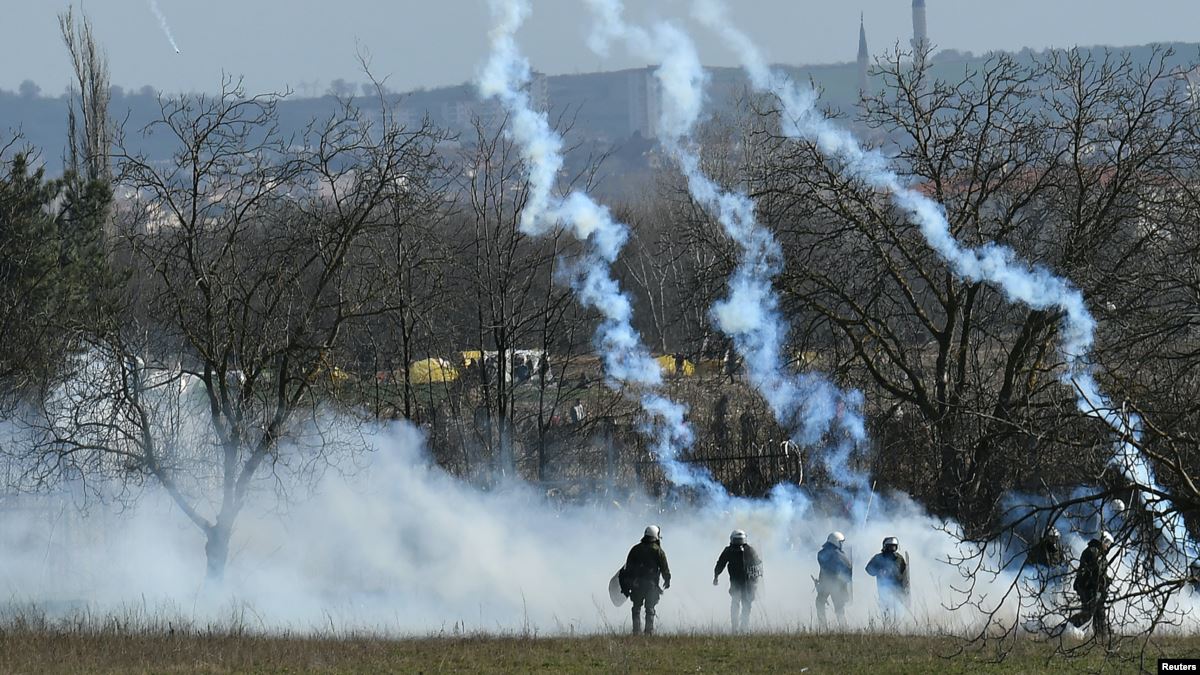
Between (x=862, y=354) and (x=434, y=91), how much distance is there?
43.3 m

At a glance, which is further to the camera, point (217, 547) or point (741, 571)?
point (217, 547)

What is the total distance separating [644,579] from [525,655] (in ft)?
9.08

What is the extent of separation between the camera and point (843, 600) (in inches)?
755

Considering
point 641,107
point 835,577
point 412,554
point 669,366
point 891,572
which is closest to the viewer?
point 891,572

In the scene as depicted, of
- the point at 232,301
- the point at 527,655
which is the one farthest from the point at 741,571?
the point at 232,301

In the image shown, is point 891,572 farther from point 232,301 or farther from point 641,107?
point 641,107

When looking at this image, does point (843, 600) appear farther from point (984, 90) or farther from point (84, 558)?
point (84, 558)

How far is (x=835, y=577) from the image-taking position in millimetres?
19203

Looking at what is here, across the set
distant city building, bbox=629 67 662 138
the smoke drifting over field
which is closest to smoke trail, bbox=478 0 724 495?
the smoke drifting over field

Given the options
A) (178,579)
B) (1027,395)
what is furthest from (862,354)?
(178,579)

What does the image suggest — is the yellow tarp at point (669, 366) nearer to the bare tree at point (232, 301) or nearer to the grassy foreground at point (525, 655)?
the bare tree at point (232, 301)

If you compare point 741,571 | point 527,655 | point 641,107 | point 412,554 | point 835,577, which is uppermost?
point 641,107

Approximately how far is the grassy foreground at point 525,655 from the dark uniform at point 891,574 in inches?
79.8

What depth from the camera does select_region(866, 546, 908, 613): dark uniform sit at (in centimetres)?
1884
